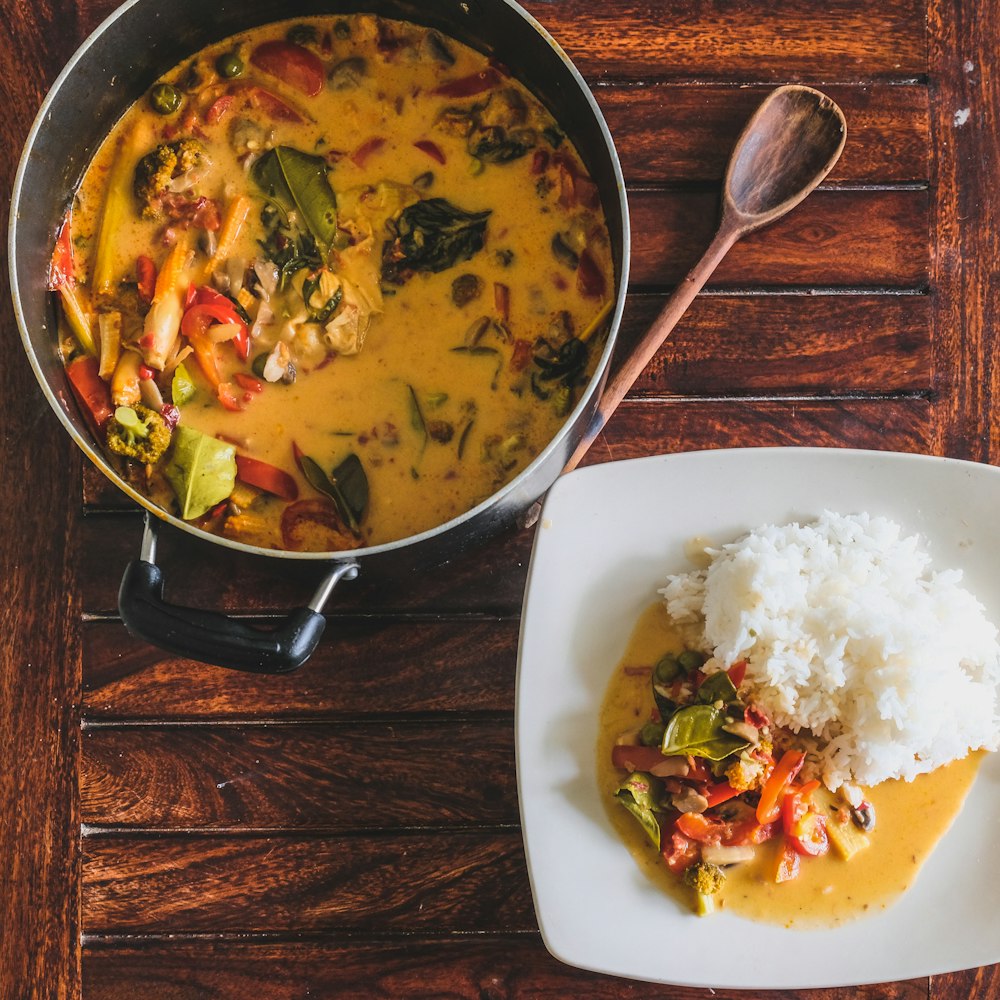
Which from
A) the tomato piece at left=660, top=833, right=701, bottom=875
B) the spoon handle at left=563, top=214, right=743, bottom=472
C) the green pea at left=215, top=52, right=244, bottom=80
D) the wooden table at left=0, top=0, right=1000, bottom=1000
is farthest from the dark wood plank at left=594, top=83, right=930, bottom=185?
the tomato piece at left=660, top=833, right=701, bottom=875

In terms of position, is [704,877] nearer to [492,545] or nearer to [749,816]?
[749,816]

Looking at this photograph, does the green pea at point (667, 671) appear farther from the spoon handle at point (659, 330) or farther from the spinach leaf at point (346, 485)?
the spinach leaf at point (346, 485)

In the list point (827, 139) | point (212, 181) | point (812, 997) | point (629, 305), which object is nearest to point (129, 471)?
point (212, 181)

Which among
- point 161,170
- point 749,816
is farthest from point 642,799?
point 161,170

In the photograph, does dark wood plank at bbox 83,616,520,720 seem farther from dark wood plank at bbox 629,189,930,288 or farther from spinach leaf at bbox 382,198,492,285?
dark wood plank at bbox 629,189,930,288

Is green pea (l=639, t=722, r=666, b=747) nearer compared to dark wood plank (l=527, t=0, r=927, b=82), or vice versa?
green pea (l=639, t=722, r=666, b=747)

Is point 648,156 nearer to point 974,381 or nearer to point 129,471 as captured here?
point 974,381
